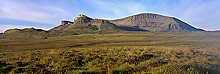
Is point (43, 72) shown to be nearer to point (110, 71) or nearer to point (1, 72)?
point (1, 72)

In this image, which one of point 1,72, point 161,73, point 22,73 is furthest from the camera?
point 1,72

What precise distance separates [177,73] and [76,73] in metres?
6.43

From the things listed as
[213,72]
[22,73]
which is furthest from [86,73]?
[213,72]

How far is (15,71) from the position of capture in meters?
7.57

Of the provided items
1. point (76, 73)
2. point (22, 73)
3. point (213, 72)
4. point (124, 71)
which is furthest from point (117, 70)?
point (213, 72)

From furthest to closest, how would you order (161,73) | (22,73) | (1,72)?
(1,72) → (22,73) → (161,73)

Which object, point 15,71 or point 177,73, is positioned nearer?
point 177,73

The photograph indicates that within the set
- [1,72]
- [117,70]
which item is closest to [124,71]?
[117,70]

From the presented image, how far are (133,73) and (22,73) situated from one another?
7276mm

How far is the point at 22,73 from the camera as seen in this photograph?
7.14 meters

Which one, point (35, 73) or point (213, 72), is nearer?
point (35, 73)

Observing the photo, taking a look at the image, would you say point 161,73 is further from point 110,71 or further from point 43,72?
point 43,72

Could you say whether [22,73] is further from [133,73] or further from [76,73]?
[133,73]

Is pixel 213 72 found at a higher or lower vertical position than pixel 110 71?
lower
